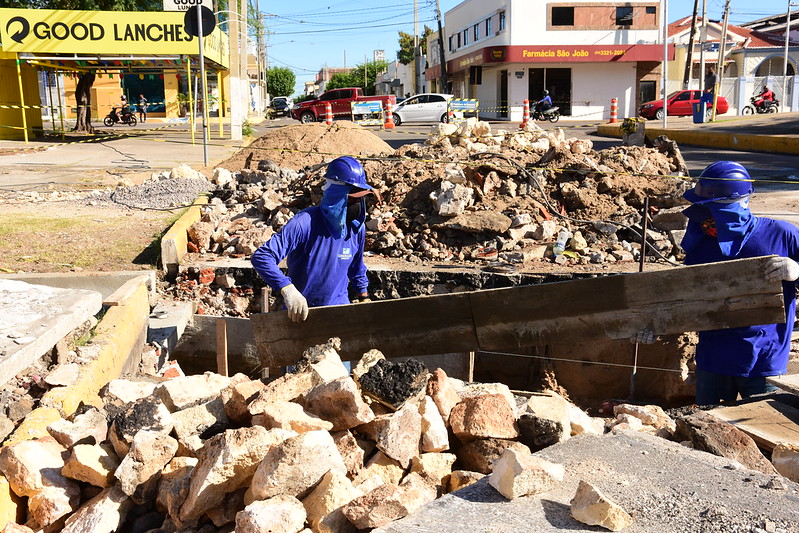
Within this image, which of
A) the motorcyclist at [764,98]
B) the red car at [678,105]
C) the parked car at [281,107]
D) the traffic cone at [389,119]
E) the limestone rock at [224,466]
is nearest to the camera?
the limestone rock at [224,466]

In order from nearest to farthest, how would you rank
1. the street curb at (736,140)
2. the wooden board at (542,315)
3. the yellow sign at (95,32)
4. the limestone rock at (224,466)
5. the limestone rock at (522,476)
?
1. the limestone rock at (522,476)
2. the limestone rock at (224,466)
3. the wooden board at (542,315)
4. the street curb at (736,140)
5. the yellow sign at (95,32)

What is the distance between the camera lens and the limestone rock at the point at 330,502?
2.41 metres

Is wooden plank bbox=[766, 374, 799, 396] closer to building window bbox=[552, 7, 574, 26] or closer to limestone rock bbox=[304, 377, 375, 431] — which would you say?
limestone rock bbox=[304, 377, 375, 431]

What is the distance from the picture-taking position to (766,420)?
326 cm

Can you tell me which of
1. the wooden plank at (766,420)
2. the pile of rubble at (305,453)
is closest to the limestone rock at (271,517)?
the pile of rubble at (305,453)

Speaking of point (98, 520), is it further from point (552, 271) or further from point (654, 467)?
point (552, 271)

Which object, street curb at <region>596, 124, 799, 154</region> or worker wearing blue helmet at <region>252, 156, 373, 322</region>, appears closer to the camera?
worker wearing blue helmet at <region>252, 156, 373, 322</region>

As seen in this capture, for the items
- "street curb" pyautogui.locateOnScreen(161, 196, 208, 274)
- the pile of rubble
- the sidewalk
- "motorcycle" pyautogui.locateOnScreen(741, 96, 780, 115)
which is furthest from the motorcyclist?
the pile of rubble

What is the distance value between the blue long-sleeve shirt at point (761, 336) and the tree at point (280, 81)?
89.0 m

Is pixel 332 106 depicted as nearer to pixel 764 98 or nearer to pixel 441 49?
pixel 441 49

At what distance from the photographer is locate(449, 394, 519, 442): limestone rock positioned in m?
2.91

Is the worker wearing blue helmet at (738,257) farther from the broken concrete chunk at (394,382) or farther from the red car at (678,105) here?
the red car at (678,105)

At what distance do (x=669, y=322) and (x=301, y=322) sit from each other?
2.02 meters

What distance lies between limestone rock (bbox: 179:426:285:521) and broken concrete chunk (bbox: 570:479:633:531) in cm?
114
